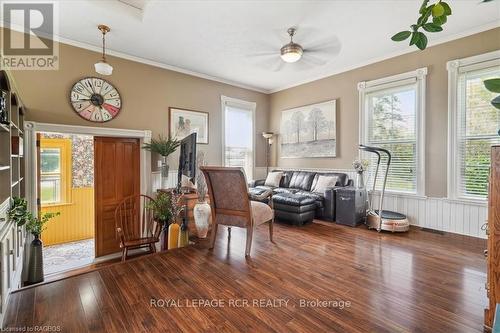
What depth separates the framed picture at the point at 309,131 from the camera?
5406 mm

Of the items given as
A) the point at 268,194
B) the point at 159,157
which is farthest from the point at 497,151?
the point at 159,157

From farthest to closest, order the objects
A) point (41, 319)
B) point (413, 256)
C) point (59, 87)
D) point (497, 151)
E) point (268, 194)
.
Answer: point (59, 87), point (268, 194), point (413, 256), point (41, 319), point (497, 151)

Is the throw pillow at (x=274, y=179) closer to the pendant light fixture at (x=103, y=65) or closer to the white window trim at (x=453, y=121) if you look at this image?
the white window trim at (x=453, y=121)

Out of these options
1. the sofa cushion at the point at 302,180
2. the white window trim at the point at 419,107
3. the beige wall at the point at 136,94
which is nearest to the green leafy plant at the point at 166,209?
the beige wall at the point at 136,94

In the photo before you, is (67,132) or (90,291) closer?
(90,291)

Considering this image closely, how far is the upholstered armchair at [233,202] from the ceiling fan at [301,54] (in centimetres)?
195

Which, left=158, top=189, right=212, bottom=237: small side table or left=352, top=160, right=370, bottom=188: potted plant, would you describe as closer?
left=158, top=189, right=212, bottom=237: small side table

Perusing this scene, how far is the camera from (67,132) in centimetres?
382

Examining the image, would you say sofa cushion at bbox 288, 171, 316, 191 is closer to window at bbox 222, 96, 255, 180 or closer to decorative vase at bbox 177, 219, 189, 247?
window at bbox 222, 96, 255, 180

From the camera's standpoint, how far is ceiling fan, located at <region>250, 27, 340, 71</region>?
3.52 m

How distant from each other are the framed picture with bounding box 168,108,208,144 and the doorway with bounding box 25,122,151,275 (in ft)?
1.85

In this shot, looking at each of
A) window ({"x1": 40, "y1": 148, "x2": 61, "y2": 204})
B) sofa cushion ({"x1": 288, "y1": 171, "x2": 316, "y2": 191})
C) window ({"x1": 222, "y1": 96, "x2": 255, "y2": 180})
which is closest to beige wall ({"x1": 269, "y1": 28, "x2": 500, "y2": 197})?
sofa cushion ({"x1": 288, "y1": 171, "x2": 316, "y2": 191})

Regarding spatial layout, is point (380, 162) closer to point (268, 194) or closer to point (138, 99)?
point (268, 194)

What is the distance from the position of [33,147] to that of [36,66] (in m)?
1.22
